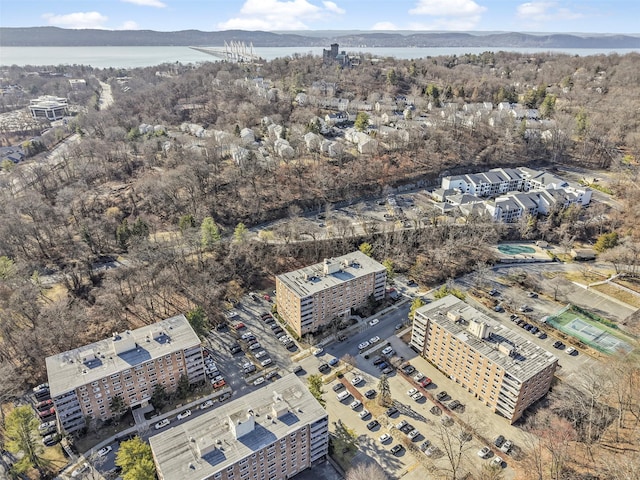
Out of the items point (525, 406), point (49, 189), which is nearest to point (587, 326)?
point (525, 406)

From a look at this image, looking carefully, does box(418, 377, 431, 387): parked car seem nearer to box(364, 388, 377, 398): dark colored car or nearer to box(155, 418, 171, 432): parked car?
box(364, 388, 377, 398): dark colored car

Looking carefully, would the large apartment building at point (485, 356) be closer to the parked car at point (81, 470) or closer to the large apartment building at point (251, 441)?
the large apartment building at point (251, 441)

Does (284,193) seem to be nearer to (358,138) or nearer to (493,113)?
(358,138)

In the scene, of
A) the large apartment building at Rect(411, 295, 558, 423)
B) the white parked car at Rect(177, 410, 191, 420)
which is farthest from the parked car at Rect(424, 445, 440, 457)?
the white parked car at Rect(177, 410, 191, 420)

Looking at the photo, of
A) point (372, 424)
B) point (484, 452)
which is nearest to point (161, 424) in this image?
point (372, 424)

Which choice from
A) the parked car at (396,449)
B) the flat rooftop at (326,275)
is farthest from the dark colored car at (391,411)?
the flat rooftop at (326,275)

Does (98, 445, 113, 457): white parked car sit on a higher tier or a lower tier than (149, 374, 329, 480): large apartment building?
lower
